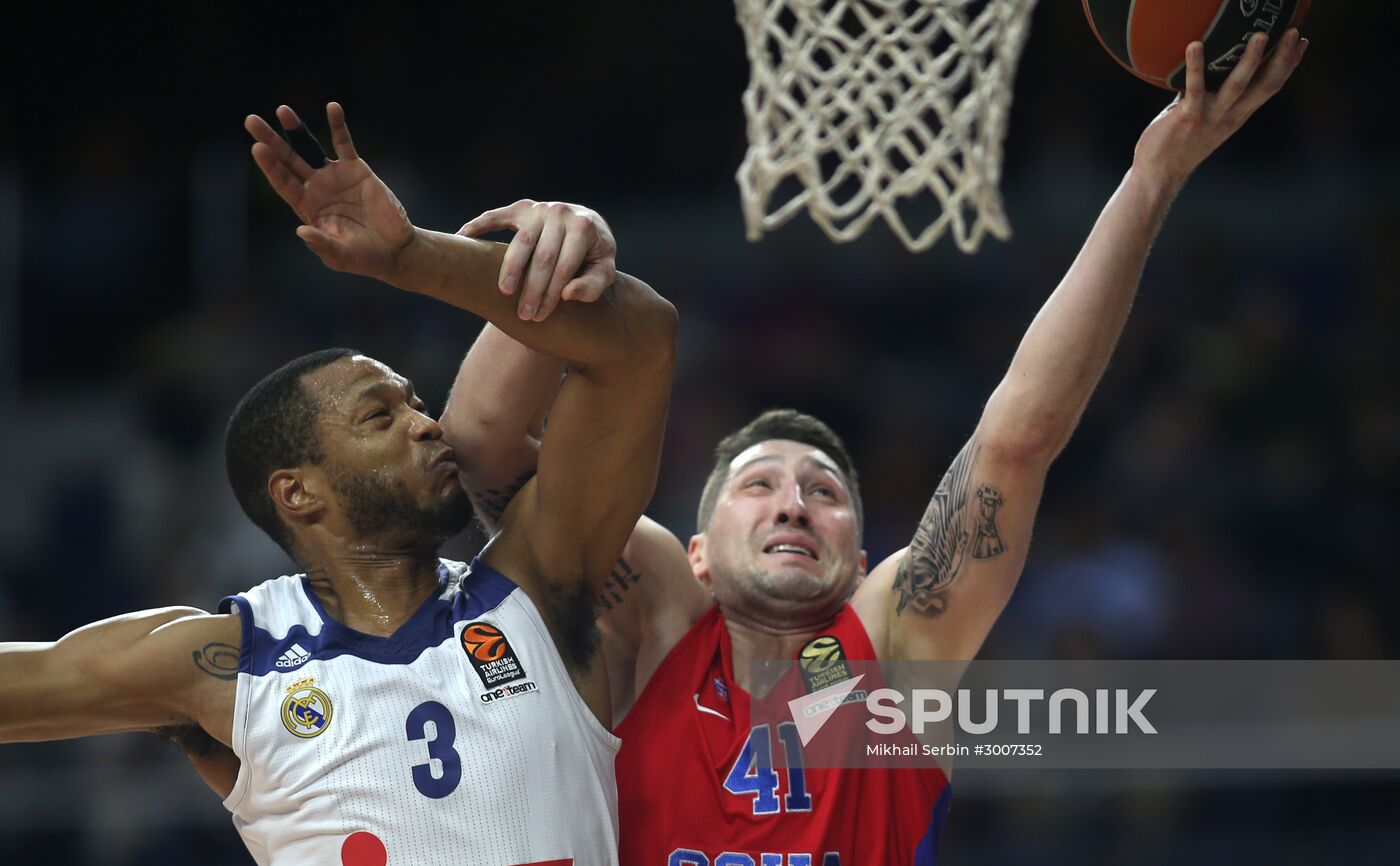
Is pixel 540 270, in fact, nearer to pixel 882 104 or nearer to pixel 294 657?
pixel 294 657

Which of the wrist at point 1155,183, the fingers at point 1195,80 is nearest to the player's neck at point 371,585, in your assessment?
the wrist at point 1155,183

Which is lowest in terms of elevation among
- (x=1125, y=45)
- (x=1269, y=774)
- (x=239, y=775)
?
(x=239, y=775)

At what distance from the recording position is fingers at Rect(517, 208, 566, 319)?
8.50 ft

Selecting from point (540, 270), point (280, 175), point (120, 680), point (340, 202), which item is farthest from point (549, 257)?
point (120, 680)

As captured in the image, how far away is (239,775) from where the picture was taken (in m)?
2.75

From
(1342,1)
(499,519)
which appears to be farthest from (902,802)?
(1342,1)

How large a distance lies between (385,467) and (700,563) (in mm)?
1047

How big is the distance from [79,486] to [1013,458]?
5249mm

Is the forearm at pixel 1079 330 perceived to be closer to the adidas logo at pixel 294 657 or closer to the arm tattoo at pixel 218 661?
the adidas logo at pixel 294 657

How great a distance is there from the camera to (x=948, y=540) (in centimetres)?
325

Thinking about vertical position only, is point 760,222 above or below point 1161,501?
below

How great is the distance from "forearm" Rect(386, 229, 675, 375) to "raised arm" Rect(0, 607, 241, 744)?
2.53 ft

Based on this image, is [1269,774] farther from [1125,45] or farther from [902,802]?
[1125,45]

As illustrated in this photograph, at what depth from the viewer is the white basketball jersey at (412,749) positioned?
8.84ft
